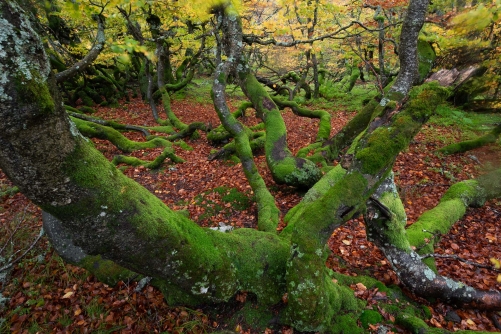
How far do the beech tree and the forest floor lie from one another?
32cm

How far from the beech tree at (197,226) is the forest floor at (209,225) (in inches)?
12.5

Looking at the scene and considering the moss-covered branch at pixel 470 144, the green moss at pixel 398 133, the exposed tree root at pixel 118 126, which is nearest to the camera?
the green moss at pixel 398 133

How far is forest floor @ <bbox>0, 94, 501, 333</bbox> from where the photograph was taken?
11.1 ft

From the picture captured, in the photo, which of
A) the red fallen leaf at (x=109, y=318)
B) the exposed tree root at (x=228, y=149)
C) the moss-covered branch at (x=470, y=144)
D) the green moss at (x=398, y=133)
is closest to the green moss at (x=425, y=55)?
the moss-covered branch at (x=470, y=144)

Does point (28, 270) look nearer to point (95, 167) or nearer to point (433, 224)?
point (95, 167)

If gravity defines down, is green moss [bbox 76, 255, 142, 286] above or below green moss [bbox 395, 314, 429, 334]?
above

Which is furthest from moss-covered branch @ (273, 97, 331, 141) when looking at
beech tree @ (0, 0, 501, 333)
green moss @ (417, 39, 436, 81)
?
beech tree @ (0, 0, 501, 333)

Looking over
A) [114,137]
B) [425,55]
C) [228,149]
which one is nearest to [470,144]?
[425,55]

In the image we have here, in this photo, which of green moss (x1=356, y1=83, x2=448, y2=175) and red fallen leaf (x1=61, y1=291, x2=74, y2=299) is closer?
green moss (x1=356, y1=83, x2=448, y2=175)

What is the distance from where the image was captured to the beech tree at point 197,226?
1.46 metres

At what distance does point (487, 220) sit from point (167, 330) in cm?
684

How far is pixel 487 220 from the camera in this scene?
579 centimetres

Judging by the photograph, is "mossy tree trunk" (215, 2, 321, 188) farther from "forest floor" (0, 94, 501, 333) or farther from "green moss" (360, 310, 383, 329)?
"green moss" (360, 310, 383, 329)

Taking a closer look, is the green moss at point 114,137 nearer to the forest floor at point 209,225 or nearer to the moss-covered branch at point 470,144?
the forest floor at point 209,225
